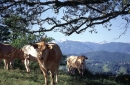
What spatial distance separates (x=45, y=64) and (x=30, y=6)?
3292mm

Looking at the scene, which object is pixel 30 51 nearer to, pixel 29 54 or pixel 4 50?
pixel 29 54

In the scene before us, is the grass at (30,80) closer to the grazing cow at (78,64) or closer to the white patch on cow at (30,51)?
the white patch on cow at (30,51)

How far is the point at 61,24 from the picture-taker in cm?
1202

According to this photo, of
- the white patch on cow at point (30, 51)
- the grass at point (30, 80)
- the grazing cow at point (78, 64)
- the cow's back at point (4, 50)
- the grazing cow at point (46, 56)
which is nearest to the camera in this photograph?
the grazing cow at point (46, 56)

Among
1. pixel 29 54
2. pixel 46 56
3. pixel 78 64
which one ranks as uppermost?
pixel 46 56

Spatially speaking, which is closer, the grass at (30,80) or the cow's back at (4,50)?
the grass at (30,80)

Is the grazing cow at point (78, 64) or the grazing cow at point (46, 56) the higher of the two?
the grazing cow at point (46, 56)

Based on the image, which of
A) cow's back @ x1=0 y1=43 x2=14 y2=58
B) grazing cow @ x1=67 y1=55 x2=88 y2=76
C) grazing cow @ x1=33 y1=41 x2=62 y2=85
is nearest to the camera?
grazing cow @ x1=33 y1=41 x2=62 y2=85

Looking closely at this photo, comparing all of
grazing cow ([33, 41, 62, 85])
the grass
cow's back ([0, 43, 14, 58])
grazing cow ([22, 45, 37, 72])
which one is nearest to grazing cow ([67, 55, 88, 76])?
grazing cow ([22, 45, 37, 72])

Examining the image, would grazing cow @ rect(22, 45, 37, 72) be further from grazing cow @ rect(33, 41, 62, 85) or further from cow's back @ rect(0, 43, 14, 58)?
grazing cow @ rect(33, 41, 62, 85)

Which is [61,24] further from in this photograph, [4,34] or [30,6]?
[4,34]

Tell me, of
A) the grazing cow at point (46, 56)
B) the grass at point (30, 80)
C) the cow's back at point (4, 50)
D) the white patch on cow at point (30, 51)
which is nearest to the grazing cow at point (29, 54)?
the white patch on cow at point (30, 51)

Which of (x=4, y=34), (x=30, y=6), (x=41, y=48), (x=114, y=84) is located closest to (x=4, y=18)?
(x=30, y=6)

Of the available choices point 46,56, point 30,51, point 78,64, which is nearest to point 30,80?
point 46,56
